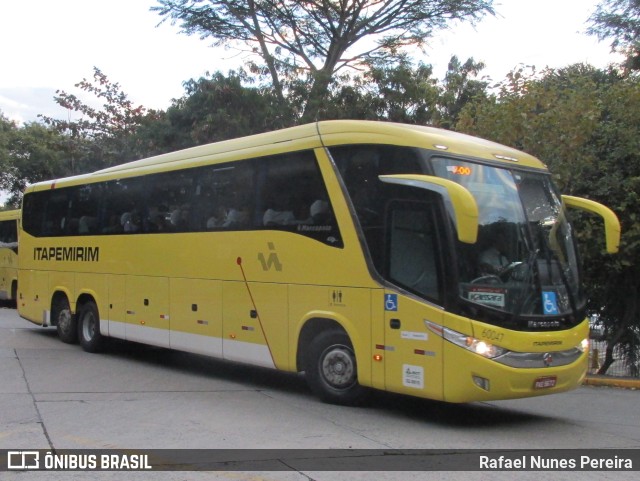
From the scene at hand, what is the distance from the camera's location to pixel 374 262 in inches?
353

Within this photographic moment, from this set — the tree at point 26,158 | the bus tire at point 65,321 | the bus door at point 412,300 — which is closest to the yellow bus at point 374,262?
the bus door at point 412,300

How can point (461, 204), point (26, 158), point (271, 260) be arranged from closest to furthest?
Result: point (461, 204) → point (271, 260) → point (26, 158)

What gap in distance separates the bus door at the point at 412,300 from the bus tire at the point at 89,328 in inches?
310

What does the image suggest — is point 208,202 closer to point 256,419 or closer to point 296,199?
point 296,199

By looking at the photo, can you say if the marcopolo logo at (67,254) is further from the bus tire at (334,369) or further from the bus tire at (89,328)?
the bus tire at (334,369)

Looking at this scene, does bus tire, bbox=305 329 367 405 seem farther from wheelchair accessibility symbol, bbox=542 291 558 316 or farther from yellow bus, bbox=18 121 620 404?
wheelchair accessibility symbol, bbox=542 291 558 316

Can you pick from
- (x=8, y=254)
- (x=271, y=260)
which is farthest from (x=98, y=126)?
(x=271, y=260)

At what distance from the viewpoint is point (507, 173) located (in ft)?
29.4

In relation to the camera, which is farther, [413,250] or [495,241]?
[413,250]

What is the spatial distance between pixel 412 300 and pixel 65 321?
985cm

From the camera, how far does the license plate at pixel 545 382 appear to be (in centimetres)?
830

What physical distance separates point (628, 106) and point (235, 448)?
10552mm

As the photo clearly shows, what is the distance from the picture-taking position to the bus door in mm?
8336
